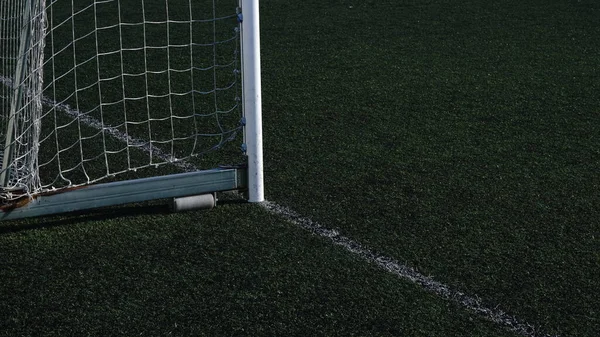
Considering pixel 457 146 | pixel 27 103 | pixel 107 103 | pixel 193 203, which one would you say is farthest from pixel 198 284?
pixel 107 103

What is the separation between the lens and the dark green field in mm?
3045

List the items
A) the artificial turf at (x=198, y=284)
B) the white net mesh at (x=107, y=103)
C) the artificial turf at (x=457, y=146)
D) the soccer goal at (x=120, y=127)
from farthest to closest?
the white net mesh at (x=107, y=103) < the soccer goal at (x=120, y=127) < the artificial turf at (x=457, y=146) < the artificial turf at (x=198, y=284)

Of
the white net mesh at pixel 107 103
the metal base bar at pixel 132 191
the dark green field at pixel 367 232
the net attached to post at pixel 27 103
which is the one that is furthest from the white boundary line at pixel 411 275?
the net attached to post at pixel 27 103

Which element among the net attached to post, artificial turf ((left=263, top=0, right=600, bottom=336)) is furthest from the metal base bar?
artificial turf ((left=263, top=0, right=600, bottom=336))

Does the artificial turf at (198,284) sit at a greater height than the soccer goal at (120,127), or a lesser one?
lesser

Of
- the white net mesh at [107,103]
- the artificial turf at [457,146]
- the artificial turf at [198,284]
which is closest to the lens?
the artificial turf at [198,284]

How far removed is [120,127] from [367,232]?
6.40 ft

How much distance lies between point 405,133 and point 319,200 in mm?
1104

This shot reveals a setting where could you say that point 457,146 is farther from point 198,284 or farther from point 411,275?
point 198,284

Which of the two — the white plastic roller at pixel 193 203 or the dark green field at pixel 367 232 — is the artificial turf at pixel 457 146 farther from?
the white plastic roller at pixel 193 203

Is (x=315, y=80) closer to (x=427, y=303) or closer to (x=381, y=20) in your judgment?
(x=381, y=20)

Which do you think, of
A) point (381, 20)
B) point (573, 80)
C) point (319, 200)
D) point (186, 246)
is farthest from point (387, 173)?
point (381, 20)

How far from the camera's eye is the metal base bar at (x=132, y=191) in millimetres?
3654

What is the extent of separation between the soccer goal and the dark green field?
145 millimetres
